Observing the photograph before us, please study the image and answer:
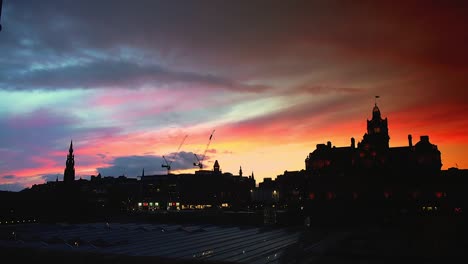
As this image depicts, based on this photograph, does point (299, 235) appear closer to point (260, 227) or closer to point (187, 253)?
point (260, 227)

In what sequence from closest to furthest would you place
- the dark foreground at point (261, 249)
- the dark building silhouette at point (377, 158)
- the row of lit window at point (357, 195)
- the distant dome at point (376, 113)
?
1. the dark foreground at point (261, 249)
2. the row of lit window at point (357, 195)
3. the dark building silhouette at point (377, 158)
4. the distant dome at point (376, 113)

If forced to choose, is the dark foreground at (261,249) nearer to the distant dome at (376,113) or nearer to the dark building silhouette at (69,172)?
the dark building silhouette at (69,172)

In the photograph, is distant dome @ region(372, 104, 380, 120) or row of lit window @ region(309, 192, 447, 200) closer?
row of lit window @ region(309, 192, 447, 200)

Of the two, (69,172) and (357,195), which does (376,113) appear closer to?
(357,195)

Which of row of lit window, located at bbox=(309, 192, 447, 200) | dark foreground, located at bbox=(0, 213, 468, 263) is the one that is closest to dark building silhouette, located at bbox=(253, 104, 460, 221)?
row of lit window, located at bbox=(309, 192, 447, 200)

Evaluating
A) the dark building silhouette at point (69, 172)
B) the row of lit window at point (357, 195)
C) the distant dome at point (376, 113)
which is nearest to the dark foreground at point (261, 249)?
the row of lit window at point (357, 195)

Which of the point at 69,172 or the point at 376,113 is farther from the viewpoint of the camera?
the point at 376,113

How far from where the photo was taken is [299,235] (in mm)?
41375

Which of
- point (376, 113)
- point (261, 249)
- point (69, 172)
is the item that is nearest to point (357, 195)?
point (376, 113)

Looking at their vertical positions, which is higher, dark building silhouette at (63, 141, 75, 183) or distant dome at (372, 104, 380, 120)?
distant dome at (372, 104, 380, 120)

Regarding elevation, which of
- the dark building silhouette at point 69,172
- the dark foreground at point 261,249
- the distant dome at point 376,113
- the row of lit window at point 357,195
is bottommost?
the dark foreground at point 261,249

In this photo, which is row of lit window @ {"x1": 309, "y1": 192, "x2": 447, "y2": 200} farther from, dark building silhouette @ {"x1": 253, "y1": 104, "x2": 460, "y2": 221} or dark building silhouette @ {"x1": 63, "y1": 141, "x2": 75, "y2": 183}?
dark building silhouette @ {"x1": 63, "y1": 141, "x2": 75, "y2": 183}

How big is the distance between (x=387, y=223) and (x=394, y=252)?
25877mm

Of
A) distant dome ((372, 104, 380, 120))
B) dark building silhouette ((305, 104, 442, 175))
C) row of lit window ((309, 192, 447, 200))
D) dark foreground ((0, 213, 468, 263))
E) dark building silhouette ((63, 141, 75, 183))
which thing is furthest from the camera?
distant dome ((372, 104, 380, 120))
